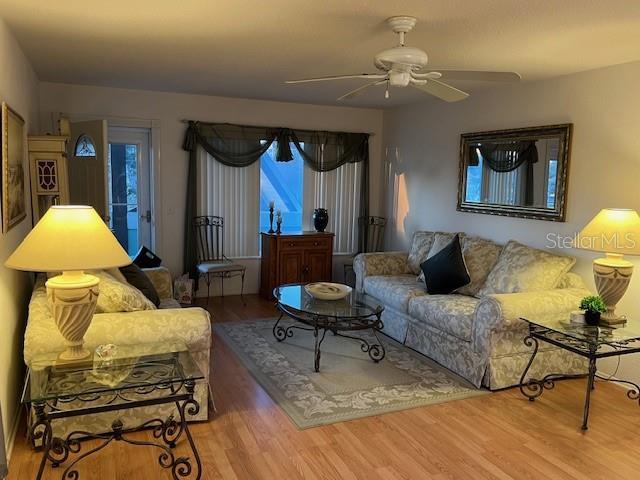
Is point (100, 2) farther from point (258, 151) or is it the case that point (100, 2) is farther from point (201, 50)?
point (258, 151)

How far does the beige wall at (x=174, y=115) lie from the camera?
17.4 ft

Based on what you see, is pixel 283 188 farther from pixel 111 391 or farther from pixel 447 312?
pixel 111 391

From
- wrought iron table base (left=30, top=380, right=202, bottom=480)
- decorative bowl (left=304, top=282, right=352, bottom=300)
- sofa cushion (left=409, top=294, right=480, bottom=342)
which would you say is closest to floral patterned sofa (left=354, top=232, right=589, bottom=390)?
sofa cushion (left=409, top=294, right=480, bottom=342)

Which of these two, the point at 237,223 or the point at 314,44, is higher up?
the point at 314,44

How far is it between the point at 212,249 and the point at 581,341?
4111 millimetres

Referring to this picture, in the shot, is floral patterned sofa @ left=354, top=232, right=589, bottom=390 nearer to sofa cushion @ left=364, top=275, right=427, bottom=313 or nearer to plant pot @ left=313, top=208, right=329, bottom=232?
sofa cushion @ left=364, top=275, right=427, bottom=313

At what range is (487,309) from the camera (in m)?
3.66

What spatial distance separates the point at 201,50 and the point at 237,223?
2.85 meters

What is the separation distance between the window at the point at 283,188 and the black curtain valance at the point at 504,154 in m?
2.18

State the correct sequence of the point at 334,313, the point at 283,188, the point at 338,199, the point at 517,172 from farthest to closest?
the point at 338,199, the point at 283,188, the point at 517,172, the point at 334,313

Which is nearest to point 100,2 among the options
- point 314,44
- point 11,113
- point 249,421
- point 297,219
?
point 11,113

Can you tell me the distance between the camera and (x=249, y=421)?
3.20 m

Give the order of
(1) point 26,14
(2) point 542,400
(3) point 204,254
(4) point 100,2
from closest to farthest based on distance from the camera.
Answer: (4) point 100,2 < (1) point 26,14 < (2) point 542,400 < (3) point 204,254

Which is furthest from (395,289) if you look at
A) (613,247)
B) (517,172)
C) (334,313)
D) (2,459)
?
(2,459)
